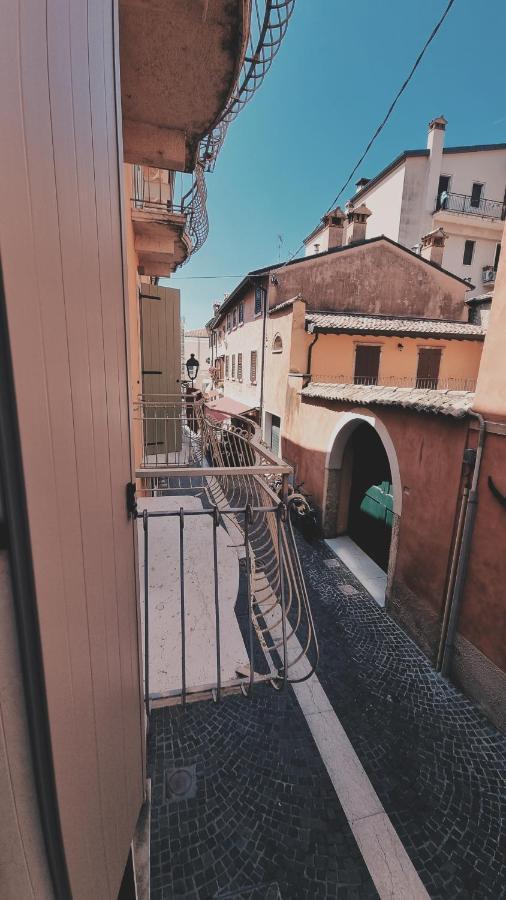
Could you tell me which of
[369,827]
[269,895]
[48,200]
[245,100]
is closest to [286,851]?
[269,895]

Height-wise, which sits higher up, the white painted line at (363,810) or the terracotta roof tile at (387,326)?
the terracotta roof tile at (387,326)

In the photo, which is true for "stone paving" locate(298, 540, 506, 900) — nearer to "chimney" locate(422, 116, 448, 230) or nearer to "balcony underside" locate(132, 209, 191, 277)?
"balcony underside" locate(132, 209, 191, 277)

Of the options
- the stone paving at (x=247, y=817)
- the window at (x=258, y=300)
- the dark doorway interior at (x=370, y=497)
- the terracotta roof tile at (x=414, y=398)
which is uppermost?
the window at (x=258, y=300)

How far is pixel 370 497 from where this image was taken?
870 cm

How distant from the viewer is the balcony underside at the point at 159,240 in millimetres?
5438

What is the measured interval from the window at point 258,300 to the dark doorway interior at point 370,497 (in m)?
8.43

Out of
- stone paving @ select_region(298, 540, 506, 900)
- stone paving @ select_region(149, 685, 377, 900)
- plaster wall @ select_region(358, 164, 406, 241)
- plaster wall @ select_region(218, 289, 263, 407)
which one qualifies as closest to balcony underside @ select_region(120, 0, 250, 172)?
stone paving @ select_region(149, 685, 377, 900)

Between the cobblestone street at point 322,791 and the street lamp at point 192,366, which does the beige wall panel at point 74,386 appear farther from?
the street lamp at point 192,366

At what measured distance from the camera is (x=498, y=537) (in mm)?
4473

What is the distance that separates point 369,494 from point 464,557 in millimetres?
3877

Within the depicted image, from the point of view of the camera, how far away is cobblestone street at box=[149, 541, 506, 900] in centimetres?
292

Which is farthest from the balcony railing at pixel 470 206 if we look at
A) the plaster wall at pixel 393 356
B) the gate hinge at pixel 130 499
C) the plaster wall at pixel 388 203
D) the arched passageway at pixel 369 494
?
the gate hinge at pixel 130 499

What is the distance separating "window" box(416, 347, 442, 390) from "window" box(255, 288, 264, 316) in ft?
21.2

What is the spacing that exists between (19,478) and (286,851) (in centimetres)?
406
